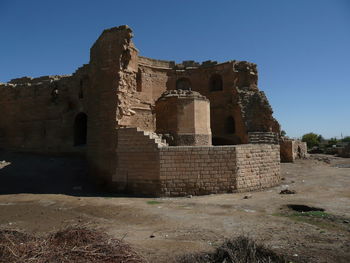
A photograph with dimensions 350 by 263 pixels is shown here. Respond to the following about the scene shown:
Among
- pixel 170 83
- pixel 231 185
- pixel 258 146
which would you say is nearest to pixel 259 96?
pixel 170 83

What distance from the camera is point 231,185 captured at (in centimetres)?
1017

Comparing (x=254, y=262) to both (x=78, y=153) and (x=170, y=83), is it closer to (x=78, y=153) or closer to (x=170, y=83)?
(x=78, y=153)

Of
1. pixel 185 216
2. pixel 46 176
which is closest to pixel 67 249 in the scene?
pixel 185 216

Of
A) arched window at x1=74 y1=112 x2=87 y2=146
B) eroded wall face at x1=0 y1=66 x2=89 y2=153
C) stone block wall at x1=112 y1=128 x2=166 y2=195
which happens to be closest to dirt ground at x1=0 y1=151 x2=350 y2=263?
stone block wall at x1=112 y1=128 x2=166 y2=195

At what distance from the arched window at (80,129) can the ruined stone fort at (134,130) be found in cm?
7

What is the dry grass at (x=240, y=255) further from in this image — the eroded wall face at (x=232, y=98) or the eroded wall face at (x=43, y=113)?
the eroded wall face at (x=232, y=98)

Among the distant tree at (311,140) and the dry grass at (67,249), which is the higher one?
the distant tree at (311,140)

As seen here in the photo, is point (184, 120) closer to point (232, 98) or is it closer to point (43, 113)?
point (232, 98)

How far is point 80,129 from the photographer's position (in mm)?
19203

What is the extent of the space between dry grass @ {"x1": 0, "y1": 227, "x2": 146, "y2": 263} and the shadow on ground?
21.3 feet

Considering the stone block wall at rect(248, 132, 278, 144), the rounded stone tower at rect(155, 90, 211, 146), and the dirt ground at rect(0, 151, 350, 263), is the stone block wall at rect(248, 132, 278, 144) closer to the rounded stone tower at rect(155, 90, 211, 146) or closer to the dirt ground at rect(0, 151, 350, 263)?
the rounded stone tower at rect(155, 90, 211, 146)

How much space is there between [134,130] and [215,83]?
16085mm

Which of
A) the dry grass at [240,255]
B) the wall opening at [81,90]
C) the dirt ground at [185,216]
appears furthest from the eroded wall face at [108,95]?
the dry grass at [240,255]

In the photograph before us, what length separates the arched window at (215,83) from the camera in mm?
24653
